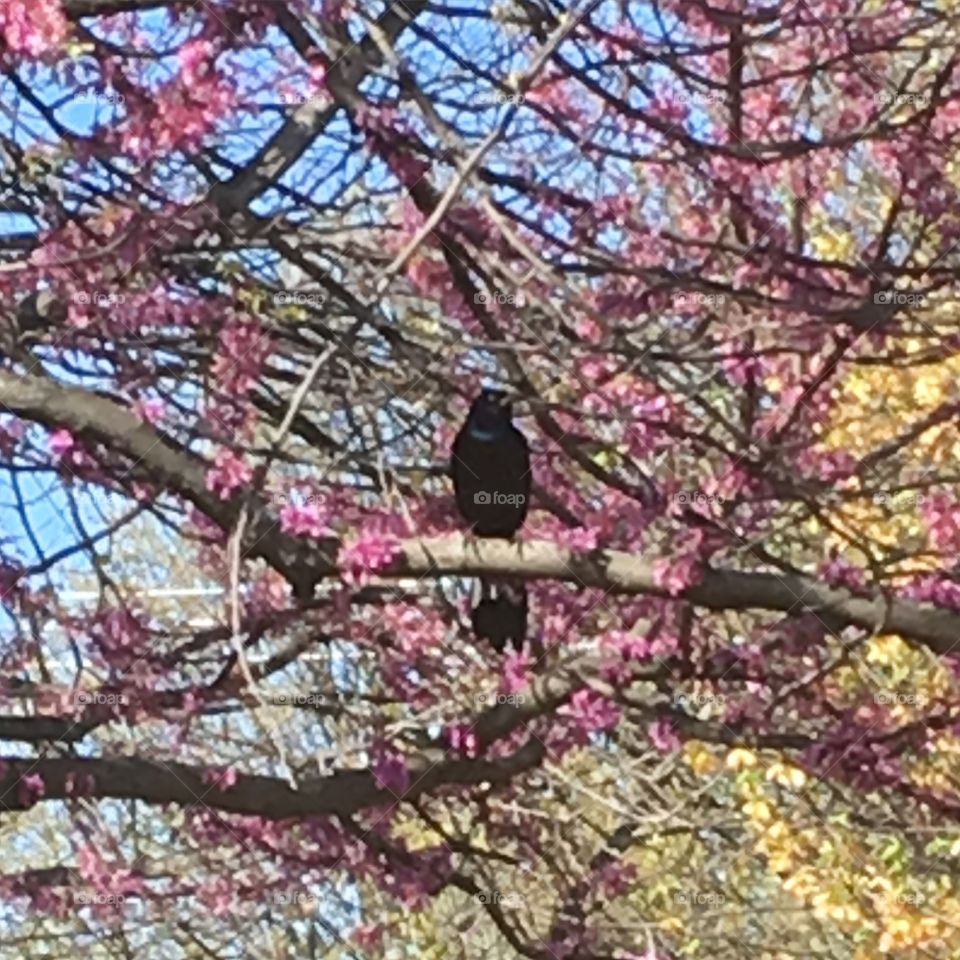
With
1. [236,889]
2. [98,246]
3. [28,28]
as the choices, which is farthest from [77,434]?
[236,889]

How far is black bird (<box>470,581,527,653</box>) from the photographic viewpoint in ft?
14.6

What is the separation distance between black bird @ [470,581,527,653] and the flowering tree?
14cm

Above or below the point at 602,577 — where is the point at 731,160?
above

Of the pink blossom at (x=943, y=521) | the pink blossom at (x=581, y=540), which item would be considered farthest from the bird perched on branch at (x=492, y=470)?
the pink blossom at (x=943, y=521)

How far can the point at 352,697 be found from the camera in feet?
18.6

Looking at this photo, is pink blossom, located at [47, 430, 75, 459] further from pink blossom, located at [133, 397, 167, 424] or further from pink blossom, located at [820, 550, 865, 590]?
pink blossom, located at [820, 550, 865, 590]

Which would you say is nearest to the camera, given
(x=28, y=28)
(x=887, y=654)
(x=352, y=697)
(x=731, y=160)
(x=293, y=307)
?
(x=28, y=28)

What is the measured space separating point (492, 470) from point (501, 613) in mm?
348

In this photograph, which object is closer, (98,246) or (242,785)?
(98,246)

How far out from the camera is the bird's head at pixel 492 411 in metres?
4.32

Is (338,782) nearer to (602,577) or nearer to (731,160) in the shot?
(602,577)

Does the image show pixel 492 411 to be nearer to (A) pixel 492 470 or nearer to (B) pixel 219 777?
(A) pixel 492 470

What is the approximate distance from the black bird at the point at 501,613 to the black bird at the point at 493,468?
6.8 inches

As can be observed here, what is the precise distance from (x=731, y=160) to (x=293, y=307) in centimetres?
108
